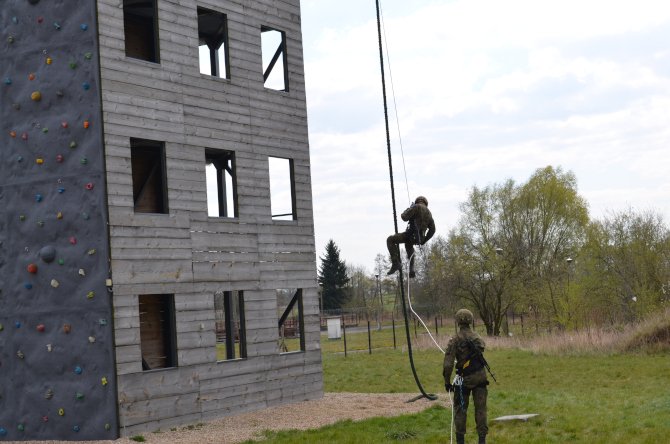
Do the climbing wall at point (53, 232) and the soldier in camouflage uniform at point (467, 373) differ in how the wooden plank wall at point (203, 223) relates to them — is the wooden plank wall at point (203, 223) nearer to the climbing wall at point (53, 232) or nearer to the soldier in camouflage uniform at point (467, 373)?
the climbing wall at point (53, 232)

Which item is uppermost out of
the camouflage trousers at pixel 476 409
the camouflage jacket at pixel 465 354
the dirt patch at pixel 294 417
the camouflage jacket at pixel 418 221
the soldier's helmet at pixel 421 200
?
the soldier's helmet at pixel 421 200

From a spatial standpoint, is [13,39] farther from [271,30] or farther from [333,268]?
[333,268]

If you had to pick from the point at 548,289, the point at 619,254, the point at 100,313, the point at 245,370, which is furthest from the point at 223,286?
the point at 619,254

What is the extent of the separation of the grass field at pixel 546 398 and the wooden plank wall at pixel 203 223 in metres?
2.46

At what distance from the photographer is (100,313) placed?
13.9 metres

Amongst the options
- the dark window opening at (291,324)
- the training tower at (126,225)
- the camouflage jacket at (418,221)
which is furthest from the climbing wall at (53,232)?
the camouflage jacket at (418,221)

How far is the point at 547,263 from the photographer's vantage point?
53.0 metres

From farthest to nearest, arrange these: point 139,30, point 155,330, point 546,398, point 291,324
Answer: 1. point 291,324
2. point 139,30
3. point 155,330
4. point 546,398

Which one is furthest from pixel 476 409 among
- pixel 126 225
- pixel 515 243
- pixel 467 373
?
pixel 515 243

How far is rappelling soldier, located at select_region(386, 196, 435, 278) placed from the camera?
47.8 ft

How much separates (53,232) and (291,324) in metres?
42.6

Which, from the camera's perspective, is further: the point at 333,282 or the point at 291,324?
the point at 333,282

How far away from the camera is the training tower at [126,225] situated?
14.0 meters

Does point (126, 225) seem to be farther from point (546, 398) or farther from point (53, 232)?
point (546, 398)
